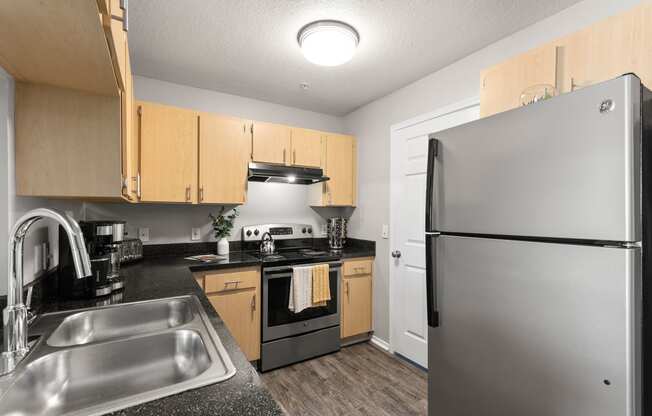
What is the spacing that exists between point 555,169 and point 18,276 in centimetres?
164

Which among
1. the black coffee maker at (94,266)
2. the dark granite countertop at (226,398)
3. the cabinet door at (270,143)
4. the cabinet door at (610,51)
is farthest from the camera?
the cabinet door at (270,143)

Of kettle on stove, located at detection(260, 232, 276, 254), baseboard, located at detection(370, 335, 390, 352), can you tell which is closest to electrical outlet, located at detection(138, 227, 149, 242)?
kettle on stove, located at detection(260, 232, 276, 254)

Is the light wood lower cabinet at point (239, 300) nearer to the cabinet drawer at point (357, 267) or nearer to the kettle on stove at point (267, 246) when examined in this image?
the kettle on stove at point (267, 246)

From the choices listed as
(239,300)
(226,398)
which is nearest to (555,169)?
(226,398)

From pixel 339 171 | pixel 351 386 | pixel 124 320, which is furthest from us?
pixel 339 171

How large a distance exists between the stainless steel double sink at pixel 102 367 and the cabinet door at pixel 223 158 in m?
1.42

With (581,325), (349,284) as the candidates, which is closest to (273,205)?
(349,284)

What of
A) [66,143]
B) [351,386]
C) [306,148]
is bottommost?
[351,386]

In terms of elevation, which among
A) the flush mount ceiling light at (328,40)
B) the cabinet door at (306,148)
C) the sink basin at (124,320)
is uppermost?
the flush mount ceiling light at (328,40)

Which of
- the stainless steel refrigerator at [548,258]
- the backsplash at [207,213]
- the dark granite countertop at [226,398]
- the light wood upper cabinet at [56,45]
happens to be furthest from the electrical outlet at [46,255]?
the stainless steel refrigerator at [548,258]

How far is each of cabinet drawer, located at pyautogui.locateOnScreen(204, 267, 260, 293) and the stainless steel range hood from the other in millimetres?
809

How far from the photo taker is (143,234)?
8.41ft

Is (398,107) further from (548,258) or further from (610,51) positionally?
(548,258)

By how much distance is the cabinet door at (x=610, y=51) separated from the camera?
1.10 m
